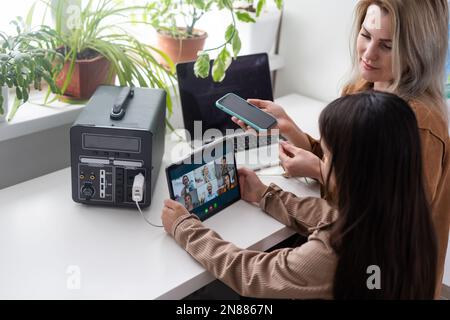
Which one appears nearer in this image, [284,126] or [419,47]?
[419,47]

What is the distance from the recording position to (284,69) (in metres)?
2.16

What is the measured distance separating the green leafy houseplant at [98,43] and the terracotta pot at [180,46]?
0.19 metres

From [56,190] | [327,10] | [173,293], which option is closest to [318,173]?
[173,293]

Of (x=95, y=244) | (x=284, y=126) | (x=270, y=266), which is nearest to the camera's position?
(x=270, y=266)

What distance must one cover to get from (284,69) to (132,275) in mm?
1302

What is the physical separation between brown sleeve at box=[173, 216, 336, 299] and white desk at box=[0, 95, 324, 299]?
0.04m

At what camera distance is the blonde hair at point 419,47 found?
123cm

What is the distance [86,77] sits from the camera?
5.06 feet

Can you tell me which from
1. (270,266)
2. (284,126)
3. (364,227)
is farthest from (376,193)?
(284,126)

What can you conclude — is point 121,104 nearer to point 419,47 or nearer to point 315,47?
point 419,47

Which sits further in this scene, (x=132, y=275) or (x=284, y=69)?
(x=284, y=69)

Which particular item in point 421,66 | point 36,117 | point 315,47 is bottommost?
point 36,117

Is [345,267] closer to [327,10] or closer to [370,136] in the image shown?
[370,136]

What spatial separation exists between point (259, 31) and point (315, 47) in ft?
0.72
